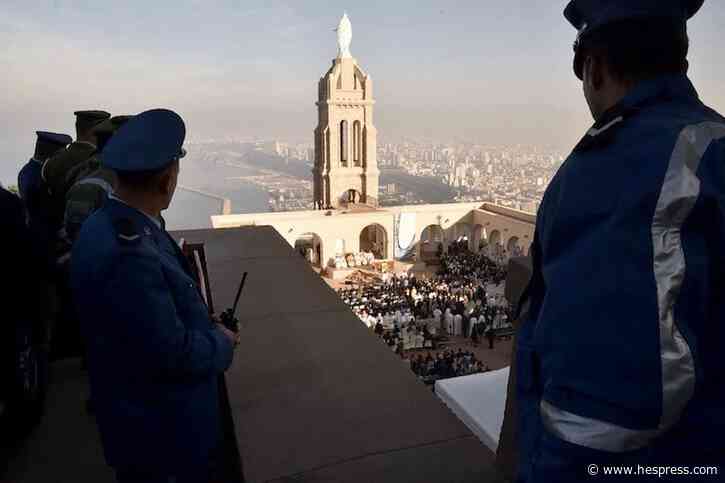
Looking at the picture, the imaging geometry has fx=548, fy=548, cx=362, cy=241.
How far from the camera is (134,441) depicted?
138 cm

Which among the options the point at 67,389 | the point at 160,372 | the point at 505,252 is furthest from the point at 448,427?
the point at 505,252

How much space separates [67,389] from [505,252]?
24.9 meters

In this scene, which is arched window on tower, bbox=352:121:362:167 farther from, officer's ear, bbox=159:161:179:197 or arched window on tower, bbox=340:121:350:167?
officer's ear, bbox=159:161:179:197

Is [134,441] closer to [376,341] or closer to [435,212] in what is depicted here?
[376,341]

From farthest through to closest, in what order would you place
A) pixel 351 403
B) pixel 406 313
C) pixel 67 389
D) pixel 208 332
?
1. pixel 406 313
2. pixel 67 389
3. pixel 351 403
4. pixel 208 332

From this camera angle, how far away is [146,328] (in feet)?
4.21

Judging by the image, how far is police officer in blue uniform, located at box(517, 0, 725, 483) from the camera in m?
0.71

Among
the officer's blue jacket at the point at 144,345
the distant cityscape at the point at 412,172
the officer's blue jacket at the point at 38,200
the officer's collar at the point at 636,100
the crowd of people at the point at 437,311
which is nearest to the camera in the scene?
the officer's collar at the point at 636,100

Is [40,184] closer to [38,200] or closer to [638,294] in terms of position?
[38,200]

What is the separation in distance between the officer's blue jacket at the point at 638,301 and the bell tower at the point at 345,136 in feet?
97.2

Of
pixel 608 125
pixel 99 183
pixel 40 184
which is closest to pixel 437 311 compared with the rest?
pixel 40 184

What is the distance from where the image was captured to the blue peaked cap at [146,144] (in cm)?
142

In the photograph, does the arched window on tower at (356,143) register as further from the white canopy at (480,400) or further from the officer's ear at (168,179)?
the officer's ear at (168,179)

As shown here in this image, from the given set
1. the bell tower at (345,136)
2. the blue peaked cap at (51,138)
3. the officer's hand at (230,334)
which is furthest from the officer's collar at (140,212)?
the bell tower at (345,136)
